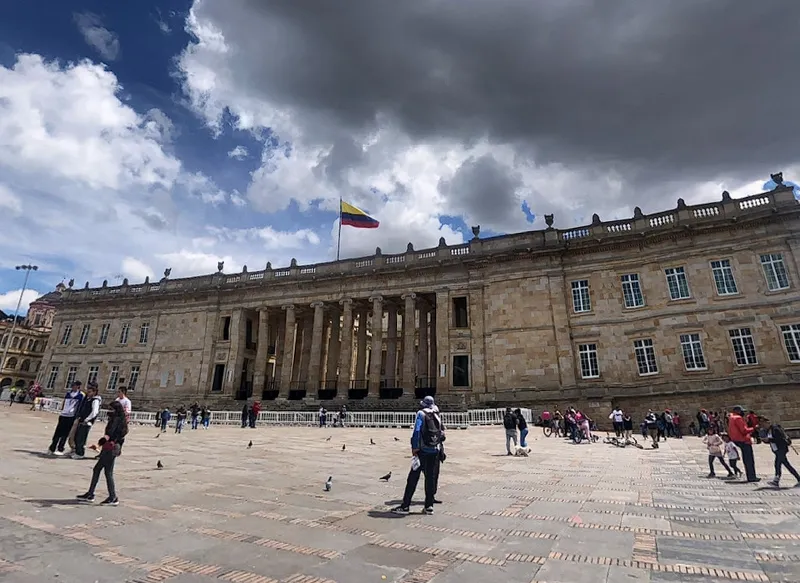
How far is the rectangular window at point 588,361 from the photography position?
28.3 metres

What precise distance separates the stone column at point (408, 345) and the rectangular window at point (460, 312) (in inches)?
130

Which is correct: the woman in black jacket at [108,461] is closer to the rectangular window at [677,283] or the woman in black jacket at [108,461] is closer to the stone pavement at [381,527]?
the stone pavement at [381,527]

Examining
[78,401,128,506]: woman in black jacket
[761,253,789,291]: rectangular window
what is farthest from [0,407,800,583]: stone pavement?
[761,253,789,291]: rectangular window

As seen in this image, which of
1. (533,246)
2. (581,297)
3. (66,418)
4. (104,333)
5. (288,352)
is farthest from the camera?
(104,333)

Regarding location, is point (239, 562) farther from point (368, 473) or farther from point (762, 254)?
point (762, 254)

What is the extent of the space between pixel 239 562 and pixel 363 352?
36.0 metres

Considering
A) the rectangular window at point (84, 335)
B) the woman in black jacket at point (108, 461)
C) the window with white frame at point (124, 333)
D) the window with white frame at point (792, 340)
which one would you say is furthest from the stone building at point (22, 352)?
the window with white frame at point (792, 340)

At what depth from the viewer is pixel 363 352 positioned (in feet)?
133

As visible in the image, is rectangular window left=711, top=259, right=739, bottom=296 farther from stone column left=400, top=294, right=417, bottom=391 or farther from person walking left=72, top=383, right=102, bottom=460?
person walking left=72, top=383, right=102, bottom=460

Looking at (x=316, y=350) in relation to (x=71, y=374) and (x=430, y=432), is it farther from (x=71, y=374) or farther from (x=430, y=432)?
(x=430, y=432)

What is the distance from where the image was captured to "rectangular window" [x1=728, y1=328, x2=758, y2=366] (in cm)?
2469

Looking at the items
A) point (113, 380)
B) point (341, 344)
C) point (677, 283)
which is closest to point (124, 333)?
point (113, 380)

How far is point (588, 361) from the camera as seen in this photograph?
28.7 metres

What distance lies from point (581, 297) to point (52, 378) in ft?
173
